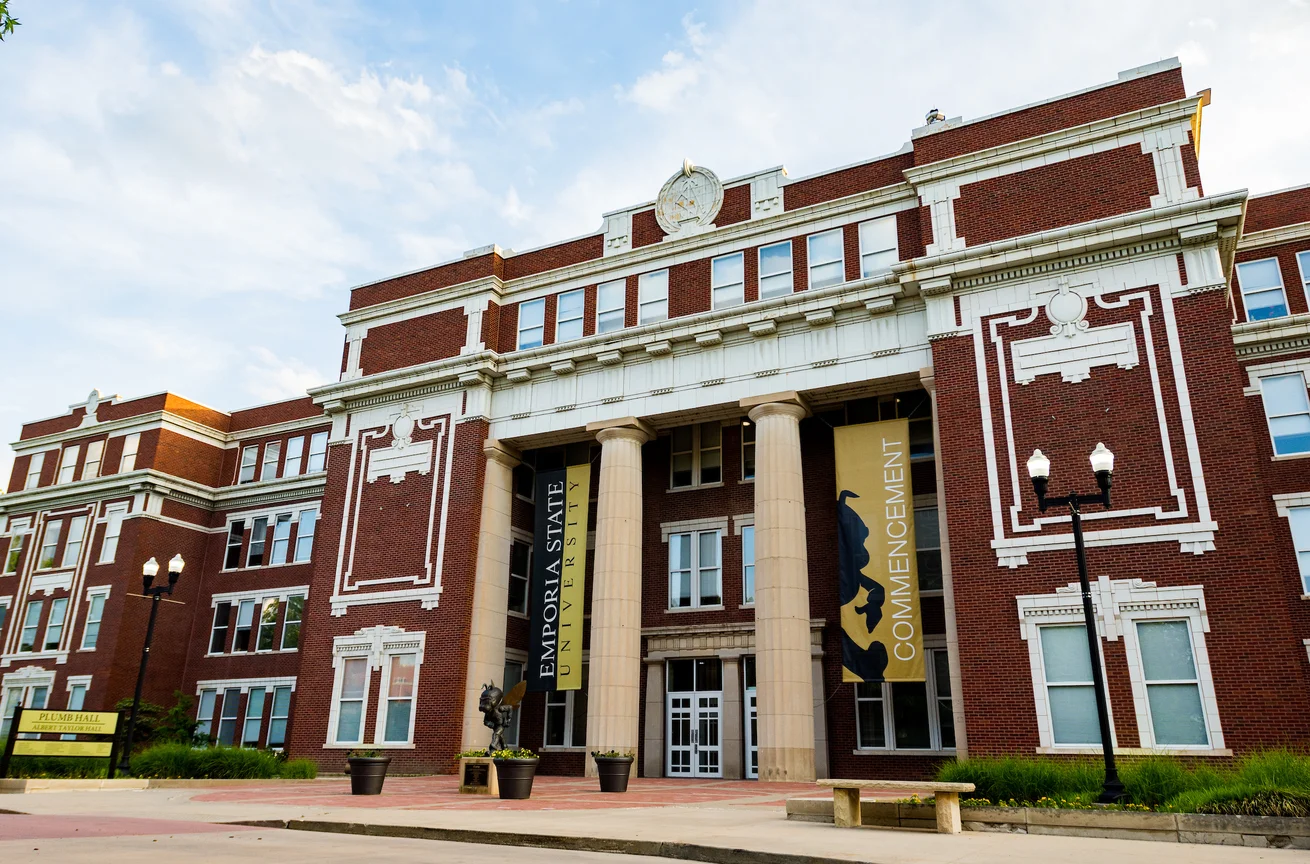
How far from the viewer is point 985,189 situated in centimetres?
2630

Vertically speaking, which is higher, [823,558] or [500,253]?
[500,253]

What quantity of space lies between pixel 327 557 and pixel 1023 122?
25750mm

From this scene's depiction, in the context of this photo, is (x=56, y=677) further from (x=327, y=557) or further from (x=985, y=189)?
(x=985, y=189)

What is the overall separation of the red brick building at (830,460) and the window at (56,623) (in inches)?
135

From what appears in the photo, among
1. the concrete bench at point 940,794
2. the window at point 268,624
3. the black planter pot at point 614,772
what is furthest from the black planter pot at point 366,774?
the window at point 268,624

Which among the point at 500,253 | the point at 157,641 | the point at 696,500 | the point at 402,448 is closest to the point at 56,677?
the point at 157,641

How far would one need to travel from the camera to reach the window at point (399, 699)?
30031mm

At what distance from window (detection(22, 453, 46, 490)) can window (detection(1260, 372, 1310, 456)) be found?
52.0 m

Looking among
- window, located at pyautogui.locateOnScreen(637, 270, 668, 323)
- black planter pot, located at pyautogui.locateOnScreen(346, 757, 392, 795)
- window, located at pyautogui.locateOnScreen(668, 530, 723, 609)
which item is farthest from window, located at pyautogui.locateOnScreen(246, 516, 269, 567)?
black planter pot, located at pyautogui.locateOnScreen(346, 757, 392, 795)

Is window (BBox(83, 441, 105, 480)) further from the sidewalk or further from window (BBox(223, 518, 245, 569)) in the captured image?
the sidewalk

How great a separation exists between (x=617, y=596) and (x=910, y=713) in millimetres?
8952

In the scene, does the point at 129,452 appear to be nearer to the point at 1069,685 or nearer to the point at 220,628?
the point at 220,628

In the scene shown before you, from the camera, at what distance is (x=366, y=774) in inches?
789

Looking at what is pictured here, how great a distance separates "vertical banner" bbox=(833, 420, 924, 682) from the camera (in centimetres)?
2520
